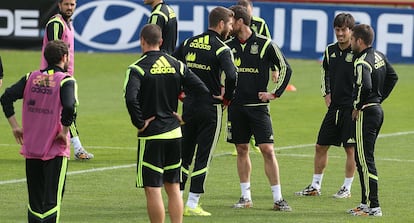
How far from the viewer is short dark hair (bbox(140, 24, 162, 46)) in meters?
10.9

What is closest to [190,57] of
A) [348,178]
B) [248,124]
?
[248,124]

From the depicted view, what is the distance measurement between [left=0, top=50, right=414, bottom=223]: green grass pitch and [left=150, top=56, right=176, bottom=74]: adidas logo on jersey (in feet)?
6.99

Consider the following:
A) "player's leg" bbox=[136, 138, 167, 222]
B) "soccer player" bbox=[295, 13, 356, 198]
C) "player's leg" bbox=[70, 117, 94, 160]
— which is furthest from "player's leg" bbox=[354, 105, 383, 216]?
"player's leg" bbox=[70, 117, 94, 160]

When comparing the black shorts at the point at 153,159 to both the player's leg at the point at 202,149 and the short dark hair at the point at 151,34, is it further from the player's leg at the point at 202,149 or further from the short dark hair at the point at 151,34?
the player's leg at the point at 202,149

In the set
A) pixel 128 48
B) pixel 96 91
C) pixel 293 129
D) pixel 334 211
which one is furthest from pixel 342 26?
pixel 128 48

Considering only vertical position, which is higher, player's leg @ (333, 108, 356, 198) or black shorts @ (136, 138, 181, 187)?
black shorts @ (136, 138, 181, 187)

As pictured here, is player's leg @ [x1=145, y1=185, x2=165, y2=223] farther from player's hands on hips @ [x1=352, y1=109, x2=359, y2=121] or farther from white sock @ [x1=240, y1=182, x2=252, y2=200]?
player's hands on hips @ [x1=352, y1=109, x2=359, y2=121]

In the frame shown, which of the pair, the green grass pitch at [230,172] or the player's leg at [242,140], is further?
the player's leg at [242,140]

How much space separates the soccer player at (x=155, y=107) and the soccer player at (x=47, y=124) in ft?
2.61

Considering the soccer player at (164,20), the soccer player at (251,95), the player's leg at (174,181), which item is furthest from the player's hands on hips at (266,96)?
the soccer player at (164,20)

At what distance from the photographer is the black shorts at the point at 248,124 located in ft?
43.5

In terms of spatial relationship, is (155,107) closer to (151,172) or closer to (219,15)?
(151,172)

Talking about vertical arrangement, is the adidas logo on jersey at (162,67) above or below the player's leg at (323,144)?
above

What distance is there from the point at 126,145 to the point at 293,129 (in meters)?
3.63
